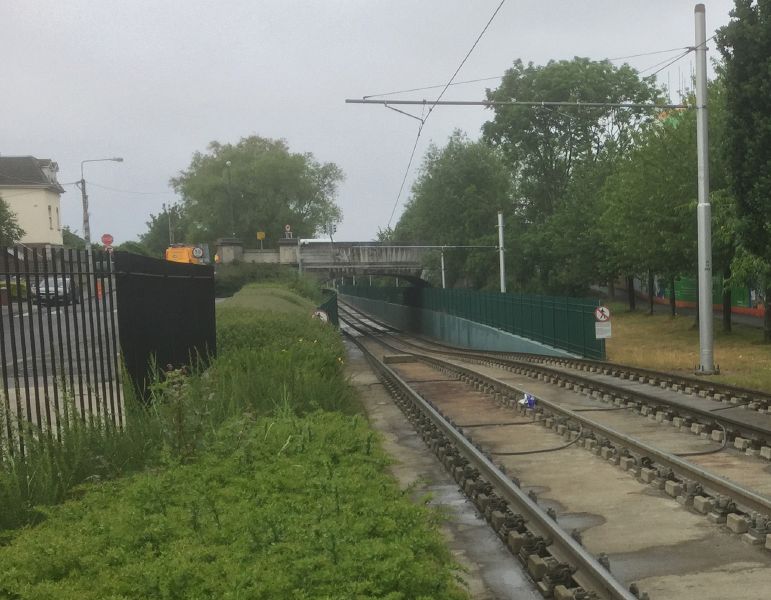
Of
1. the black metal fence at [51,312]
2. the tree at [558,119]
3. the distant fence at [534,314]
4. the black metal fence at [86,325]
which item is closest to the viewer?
the black metal fence at [51,312]

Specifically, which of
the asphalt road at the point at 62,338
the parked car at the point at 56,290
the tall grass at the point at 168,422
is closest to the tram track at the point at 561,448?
the tall grass at the point at 168,422

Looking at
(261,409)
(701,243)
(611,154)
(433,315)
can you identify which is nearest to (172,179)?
(433,315)

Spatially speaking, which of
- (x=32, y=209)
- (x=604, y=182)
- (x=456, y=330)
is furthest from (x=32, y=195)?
(x=604, y=182)

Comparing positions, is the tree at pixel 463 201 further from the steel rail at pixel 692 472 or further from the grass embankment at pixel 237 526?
the grass embankment at pixel 237 526

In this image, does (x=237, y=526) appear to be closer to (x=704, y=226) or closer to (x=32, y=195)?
(x=704, y=226)

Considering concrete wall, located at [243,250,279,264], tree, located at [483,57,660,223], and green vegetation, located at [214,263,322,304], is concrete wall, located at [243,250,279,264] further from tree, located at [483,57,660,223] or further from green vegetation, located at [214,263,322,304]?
tree, located at [483,57,660,223]

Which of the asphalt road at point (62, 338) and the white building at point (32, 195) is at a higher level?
the white building at point (32, 195)

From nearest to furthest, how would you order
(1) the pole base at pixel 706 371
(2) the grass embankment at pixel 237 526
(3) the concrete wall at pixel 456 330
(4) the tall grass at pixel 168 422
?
(2) the grass embankment at pixel 237 526, (4) the tall grass at pixel 168 422, (1) the pole base at pixel 706 371, (3) the concrete wall at pixel 456 330

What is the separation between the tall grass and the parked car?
1037 millimetres

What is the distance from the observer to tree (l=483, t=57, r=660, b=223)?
56.4 meters

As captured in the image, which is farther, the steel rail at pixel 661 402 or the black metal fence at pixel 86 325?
the steel rail at pixel 661 402

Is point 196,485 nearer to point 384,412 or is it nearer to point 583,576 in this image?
point 583,576

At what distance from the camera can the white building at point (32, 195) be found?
65.1 metres

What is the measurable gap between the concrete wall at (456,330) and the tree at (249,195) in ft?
41.9
